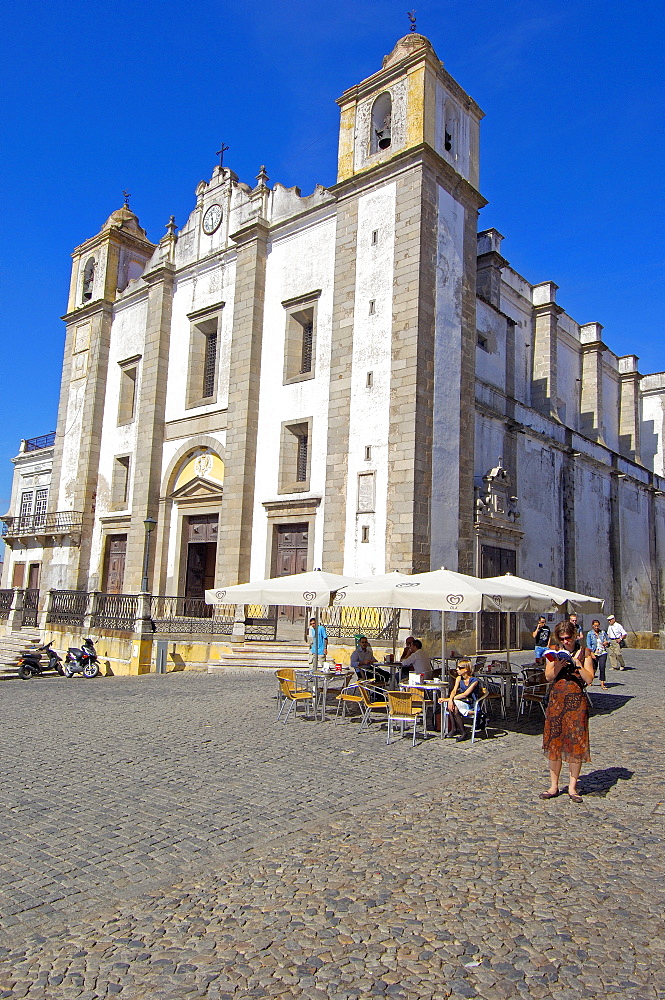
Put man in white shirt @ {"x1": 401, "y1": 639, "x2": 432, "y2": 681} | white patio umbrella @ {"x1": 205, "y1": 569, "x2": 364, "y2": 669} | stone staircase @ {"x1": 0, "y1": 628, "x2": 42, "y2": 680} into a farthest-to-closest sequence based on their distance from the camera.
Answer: stone staircase @ {"x1": 0, "y1": 628, "x2": 42, "y2": 680} < white patio umbrella @ {"x1": 205, "y1": 569, "x2": 364, "y2": 669} < man in white shirt @ {"x1": 401, "y1": 639, "x2": 432, "y2": 681}

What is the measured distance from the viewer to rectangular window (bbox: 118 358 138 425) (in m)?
29.3

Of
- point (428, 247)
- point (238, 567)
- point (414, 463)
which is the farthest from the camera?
point (238, 567)

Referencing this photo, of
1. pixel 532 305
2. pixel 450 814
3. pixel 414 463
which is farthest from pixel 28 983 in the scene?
pixel 532 305

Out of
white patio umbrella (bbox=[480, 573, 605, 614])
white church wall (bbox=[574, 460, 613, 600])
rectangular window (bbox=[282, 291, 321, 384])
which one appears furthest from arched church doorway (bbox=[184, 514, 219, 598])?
white patio umbrella (bbox=[480, 573, 605, 614])

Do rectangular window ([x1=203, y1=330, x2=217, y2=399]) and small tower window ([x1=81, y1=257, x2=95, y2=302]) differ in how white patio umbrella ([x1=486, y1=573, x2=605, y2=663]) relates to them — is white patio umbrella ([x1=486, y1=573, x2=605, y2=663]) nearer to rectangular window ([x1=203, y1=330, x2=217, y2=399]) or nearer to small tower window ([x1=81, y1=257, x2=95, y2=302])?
Answer: rectangular window ([x1=203, y1=330, x2=217, y2=399])

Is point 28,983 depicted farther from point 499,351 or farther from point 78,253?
point 78,253

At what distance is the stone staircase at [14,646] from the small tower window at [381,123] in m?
18.0

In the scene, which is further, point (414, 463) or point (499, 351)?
point (499, 351)

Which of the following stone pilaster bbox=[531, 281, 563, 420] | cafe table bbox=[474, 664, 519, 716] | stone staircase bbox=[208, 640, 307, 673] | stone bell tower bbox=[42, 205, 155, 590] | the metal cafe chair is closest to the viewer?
the metal cafe chair

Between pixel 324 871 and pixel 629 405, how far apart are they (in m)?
38.2

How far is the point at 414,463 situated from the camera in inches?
726

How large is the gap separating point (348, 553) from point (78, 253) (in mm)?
22384

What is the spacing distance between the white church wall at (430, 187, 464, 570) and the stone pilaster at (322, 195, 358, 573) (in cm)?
248

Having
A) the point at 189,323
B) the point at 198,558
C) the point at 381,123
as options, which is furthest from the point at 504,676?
the point at 189,323
